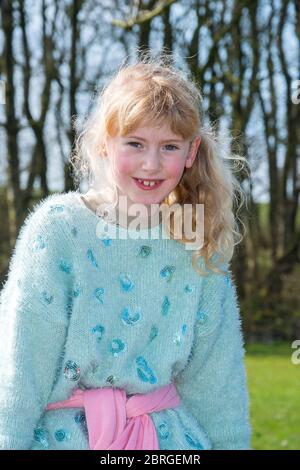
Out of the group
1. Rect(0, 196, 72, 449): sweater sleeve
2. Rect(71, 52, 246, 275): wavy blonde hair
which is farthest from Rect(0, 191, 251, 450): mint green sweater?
Rect(71, 52, 246, 275): wavy blonde hair

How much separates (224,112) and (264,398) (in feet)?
19.1

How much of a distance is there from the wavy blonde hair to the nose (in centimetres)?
8

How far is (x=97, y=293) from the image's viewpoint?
8.05 feet

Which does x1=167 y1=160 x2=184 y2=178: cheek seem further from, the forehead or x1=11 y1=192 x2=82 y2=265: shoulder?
x1=11 y1=192 x2=82 y2=265: shoulder

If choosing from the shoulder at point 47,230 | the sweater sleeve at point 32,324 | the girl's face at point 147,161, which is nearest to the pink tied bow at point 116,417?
the sweater sleeve at point 32,324

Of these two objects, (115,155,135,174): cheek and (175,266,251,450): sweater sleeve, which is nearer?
(115,155,135,174): cheek

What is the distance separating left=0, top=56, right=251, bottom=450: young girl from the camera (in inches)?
92.7

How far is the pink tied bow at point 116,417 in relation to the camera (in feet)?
7.72

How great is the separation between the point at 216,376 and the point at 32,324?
615mm

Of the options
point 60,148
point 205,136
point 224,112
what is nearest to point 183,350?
point 205,136

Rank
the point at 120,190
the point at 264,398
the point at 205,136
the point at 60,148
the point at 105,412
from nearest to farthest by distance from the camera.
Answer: the point at 105,412 → the point at 120,190 → the point at 205,136 → the point at 264,398 → the point at 60,148

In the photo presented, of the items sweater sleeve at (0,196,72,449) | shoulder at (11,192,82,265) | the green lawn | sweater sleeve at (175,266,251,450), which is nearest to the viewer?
sweater sleeve at (0,196,72,449)

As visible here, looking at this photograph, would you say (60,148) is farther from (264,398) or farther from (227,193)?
(227,193)

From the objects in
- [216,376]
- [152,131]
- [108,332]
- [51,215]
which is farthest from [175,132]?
[216,376]
